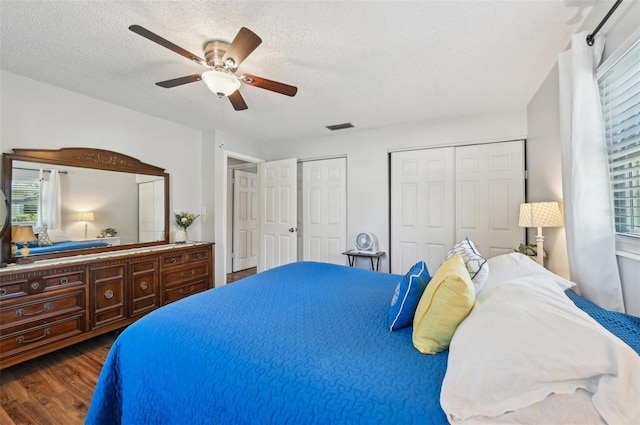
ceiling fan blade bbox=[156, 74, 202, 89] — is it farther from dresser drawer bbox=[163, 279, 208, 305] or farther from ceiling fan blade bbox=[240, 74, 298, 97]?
dresser drawer bbox=[163, 279, 208, 305]

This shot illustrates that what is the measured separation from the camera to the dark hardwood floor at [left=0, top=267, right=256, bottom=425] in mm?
1640

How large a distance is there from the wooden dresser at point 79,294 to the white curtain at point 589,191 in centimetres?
353

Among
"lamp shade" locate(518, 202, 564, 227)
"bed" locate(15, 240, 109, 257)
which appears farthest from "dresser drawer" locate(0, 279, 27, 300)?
"lamp shade" locate(518, 202, 564, 227)

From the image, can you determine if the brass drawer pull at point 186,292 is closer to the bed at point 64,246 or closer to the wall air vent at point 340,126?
the bed at point 64,246

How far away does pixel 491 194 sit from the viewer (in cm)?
322

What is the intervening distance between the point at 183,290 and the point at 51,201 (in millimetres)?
1518

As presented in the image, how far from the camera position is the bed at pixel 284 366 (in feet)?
2.59

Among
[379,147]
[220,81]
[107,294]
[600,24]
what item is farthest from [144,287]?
[600,24]

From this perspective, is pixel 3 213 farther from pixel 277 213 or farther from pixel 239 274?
pixel 239 274

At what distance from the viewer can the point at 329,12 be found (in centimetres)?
159

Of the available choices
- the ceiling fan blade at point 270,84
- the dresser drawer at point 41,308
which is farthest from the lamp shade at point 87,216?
the ceiling fan blade at point 270,84

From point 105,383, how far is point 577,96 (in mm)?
2910

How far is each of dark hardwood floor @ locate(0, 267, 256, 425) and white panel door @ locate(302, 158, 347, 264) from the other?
9.02ft

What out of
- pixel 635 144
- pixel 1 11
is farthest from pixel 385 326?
pixel 1 11
